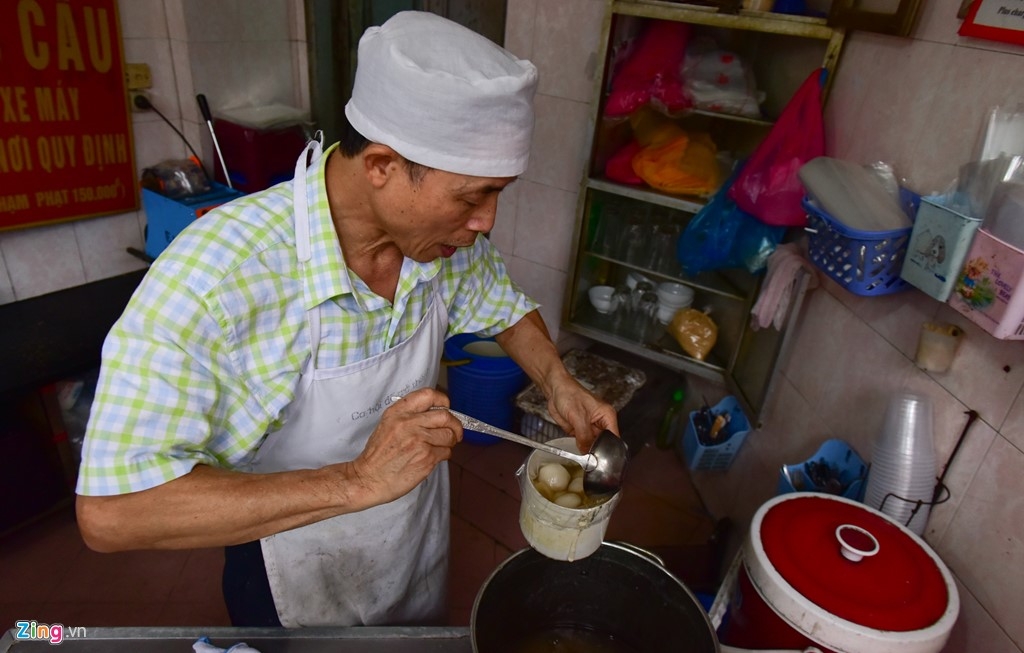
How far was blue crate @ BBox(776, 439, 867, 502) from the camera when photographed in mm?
1666

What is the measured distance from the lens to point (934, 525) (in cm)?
145

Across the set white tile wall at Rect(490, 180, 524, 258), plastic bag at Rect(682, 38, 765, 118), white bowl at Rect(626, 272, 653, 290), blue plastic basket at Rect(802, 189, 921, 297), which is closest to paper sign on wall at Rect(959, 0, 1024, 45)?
blue plastic basket at Rect(802, 189, 921, 297)

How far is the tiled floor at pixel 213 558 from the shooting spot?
91.4 inches

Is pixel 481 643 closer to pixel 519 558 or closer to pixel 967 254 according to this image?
pixel 519 558

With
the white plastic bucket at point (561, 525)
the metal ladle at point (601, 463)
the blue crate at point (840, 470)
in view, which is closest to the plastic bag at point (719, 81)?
the blue crate at point (840, 470)

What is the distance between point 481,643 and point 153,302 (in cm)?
76

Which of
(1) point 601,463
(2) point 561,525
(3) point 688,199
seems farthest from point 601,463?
(3) point 688,199

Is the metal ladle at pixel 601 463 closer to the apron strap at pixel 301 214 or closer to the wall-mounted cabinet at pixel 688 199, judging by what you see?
the apron strap at pixel 301 214

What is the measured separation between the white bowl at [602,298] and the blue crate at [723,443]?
66 centimetres

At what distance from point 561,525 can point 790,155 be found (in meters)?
1.50

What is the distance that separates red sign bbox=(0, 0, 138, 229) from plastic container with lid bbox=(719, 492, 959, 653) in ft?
9.16

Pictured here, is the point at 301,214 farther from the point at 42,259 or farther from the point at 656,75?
the point at 42,259

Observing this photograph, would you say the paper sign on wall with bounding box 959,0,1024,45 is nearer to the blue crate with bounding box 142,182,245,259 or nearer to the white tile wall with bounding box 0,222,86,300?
the blue crate with bounding box 142,182,245,259

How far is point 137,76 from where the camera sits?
106 inches
